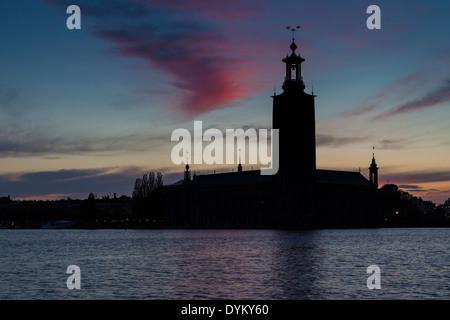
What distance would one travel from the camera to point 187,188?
5207 inches

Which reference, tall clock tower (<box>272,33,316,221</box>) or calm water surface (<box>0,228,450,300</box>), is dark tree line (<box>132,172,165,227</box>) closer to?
tall clock tower (<box>272,33,316,221</box>)

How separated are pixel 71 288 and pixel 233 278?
6.55 metres

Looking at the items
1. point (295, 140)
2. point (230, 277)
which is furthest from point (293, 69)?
point (230, 277)

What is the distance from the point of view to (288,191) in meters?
105

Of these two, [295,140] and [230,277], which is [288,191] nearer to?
[295,140]

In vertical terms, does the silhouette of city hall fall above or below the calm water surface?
above

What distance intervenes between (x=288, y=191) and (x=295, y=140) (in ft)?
27.5

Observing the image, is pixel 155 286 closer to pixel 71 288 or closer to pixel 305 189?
pixel 71 288

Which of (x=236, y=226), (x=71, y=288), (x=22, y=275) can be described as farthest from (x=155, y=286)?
(x=236, y=226)

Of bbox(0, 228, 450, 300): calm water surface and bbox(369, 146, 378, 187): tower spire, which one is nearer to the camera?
bbox(0, 228, 450, 300): calm water surface

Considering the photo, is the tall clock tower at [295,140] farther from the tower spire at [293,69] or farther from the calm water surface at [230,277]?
the calm water surface at [230,277]

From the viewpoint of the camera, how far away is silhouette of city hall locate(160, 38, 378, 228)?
10412 centimetres

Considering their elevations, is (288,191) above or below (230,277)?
above

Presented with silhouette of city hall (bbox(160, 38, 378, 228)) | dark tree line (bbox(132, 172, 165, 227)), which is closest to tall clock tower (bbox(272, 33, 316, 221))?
silhouette of city hall (bbox(160, 38, 378, 228))
